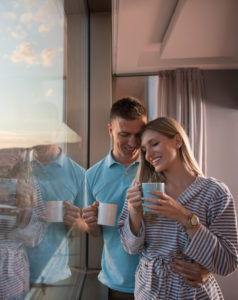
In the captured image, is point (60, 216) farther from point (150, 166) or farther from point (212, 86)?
point (212, 86)

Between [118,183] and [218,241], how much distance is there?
1.80 ft

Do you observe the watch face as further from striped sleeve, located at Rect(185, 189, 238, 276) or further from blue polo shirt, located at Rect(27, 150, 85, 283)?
blue polo shirt, located at Rect(27, 150, 85, 283)

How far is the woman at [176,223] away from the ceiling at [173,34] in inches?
42.8

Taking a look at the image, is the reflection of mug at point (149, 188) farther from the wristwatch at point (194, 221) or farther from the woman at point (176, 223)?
the wristwatch at point (194, 221)

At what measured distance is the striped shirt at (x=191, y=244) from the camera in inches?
31.5

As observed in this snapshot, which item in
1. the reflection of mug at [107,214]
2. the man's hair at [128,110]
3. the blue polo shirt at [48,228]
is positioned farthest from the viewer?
the man's hair at [128,110]

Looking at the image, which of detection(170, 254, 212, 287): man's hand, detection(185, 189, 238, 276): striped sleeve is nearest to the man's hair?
detection(185, 189, 238, 276): striped sleeve

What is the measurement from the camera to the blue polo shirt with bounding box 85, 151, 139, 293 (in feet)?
3.75

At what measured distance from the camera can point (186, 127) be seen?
8.96 feet

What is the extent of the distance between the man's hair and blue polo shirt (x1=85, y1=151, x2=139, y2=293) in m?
0.24

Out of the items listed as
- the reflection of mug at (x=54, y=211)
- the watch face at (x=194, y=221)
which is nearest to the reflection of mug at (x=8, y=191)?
the reflection of mug at (x=54, y=211)

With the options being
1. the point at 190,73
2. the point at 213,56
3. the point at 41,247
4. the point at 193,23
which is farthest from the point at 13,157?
the point at 190,73

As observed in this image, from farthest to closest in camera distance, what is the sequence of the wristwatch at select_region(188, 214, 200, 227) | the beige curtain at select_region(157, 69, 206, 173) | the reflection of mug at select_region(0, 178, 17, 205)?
the beige curtain at select_region(157, 69, 206, 173) < the wristwatch at select_region(188, 214, 200, 227) < the reflection of mug at select_region(0, 178, 17, 205)

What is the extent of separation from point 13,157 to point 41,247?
0.25 metres
